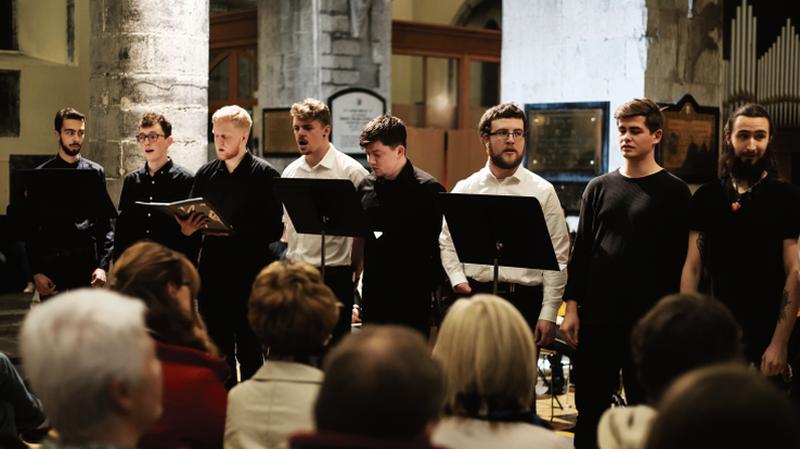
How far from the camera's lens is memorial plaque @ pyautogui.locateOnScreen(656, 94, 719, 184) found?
7.73m

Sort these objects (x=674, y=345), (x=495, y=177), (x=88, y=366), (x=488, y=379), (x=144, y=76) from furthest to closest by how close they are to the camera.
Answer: (x=144, y=76) → (x=495, y=177) → (x=488, y=379) → (x=674, y=345) → (x=88, y=366)

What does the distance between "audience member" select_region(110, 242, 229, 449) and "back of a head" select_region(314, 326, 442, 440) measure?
0.97m

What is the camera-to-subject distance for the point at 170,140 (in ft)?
18.7

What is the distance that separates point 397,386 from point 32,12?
11262 millimetres

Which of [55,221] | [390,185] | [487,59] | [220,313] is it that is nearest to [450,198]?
[390,185]

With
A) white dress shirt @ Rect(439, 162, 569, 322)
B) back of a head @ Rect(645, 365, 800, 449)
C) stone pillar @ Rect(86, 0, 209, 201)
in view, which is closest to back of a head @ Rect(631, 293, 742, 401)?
back of a head @ Rect(645, 365, 800, 449)

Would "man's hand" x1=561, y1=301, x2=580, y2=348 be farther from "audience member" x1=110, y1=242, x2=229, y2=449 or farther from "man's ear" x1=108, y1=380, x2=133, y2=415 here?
"man's ear" x1=108, y1=380, x2=133, y2=415

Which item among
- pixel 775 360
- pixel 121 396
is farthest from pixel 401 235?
pixel 121 396

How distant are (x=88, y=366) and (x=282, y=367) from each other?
0.90m

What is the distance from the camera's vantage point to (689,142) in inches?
309

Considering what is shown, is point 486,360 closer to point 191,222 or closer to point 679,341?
point 679,341

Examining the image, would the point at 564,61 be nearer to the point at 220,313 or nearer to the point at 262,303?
the point at 220,313

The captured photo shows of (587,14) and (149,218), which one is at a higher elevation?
(587,14)

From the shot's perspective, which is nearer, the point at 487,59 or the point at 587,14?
the point at 587,14
